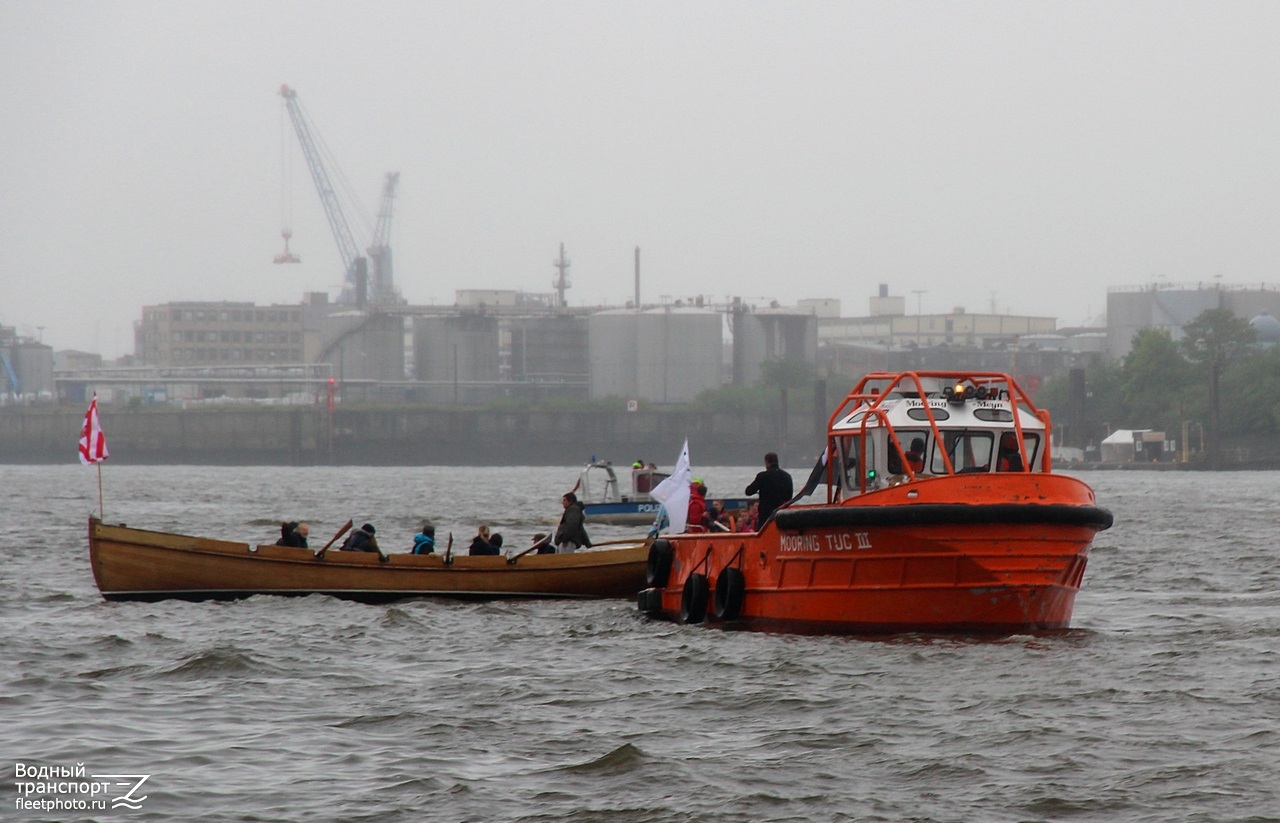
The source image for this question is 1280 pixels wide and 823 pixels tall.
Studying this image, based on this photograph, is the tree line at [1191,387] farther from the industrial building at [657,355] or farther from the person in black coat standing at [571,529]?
the person in black coat standing at [571,529]

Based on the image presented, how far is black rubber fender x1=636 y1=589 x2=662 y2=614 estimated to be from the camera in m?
25.3

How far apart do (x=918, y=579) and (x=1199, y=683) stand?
320 centimetres

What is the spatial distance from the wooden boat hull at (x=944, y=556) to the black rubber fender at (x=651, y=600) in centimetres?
393

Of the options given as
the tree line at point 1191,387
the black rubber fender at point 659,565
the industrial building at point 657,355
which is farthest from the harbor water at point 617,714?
the industrial building at point 657,355

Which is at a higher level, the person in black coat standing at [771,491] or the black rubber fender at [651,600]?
the person in black coat standing at [771,491]

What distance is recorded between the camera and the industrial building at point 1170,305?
7303 inches

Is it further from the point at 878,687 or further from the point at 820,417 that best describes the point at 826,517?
the point at 820,417

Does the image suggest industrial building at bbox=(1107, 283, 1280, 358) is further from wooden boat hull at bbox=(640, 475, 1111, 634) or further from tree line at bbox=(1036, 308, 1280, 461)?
wooden boat hull at bbox=(640, 475, 1111, 634)

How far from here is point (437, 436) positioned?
171750mm

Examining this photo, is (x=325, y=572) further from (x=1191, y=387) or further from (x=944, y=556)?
(x=1191, y=387)

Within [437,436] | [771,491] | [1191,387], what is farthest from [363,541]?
[437,436]

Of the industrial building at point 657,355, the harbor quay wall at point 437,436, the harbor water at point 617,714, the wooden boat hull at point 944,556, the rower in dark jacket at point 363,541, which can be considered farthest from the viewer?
the industrial building at point 657,355

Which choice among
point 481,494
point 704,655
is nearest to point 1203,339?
point 481,494

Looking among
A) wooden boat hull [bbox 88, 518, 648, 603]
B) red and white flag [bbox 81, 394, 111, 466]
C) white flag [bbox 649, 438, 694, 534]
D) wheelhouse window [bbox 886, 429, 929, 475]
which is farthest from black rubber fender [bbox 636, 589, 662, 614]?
red and white flag [bbox 81, 394, 111, 466]
